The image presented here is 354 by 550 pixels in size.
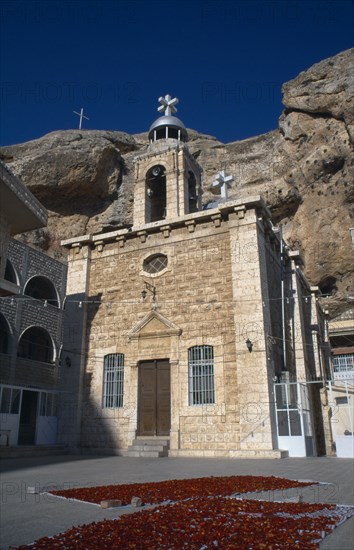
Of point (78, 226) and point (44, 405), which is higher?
point (78, 226)

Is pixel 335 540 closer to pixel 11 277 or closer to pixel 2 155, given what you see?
pixel 11 277

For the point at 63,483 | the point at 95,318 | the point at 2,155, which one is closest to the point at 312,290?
the point at 95,318

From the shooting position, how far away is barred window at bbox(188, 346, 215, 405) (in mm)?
14211

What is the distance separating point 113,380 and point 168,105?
489 inches

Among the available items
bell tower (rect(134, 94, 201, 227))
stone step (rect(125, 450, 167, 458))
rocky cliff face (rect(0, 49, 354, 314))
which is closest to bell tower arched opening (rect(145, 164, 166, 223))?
bell tower (rect(134, 94, 201, 227))

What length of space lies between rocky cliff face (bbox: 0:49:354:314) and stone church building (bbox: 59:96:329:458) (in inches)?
584

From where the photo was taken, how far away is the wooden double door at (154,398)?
48.3 feet

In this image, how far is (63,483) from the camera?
23.3 ft

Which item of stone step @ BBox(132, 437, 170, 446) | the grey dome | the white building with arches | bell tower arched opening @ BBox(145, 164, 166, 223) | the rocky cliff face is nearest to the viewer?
stone step @ BBox(132, 437, 170, 446)

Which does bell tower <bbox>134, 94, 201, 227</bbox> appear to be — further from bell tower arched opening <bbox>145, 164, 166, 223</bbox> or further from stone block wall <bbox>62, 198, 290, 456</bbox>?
stone block wall <bbox>62, 198, 290, 456</bbox>

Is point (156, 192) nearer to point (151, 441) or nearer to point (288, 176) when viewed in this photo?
point (151, 441)

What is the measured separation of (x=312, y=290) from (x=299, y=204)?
13.2 m

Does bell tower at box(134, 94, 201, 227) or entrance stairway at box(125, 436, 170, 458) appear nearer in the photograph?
entrance stairway at box(125, 436, 170, 458)

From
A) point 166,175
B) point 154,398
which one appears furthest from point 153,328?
point 166,175
